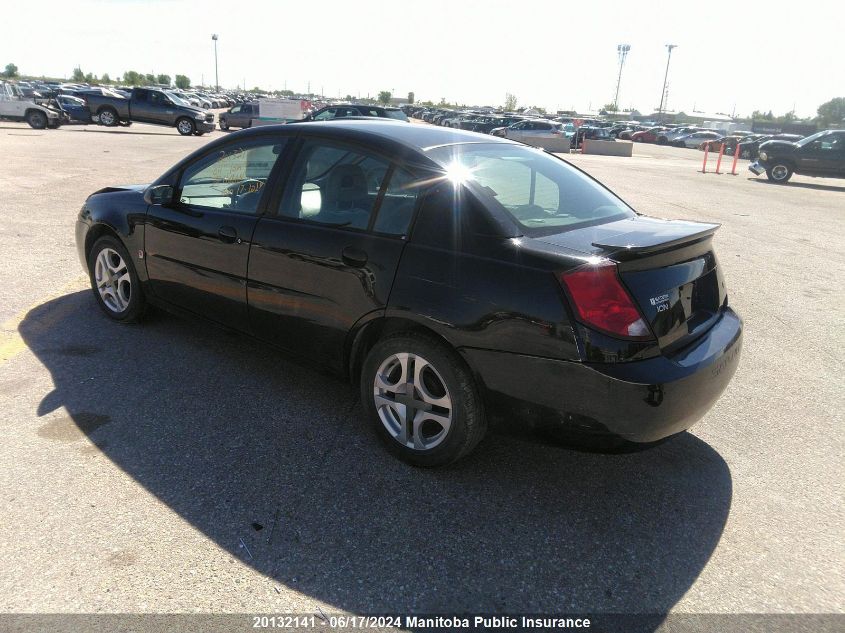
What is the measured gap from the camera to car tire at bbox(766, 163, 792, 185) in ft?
73.0

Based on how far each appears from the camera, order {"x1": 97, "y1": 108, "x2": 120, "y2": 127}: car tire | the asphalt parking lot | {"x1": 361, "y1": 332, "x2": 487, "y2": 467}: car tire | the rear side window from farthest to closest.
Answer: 1. {"x1": 97, "y1": 108, "x2": 120, "y2": 127}: car tire
2. the rear side window
3. {"x1": 361, "y1": 332, "x2": 487, "y2": 467}: car tire
4. the asphalt parking lot

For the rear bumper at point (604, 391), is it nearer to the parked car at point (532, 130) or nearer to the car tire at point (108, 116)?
the parked car at point (532, 130)

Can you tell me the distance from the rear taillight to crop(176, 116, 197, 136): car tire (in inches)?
1192

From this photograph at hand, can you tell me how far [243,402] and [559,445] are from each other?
6.41 feet

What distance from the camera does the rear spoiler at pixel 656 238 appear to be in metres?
2.75

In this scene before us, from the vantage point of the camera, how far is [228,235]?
386 centimetres

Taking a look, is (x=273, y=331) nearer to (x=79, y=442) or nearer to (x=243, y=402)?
(x=243, y=402)

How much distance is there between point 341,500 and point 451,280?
44.6 inches

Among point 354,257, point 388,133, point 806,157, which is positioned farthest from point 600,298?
point 806,157

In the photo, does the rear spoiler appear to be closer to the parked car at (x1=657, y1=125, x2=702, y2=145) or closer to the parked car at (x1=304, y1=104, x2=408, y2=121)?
the parked car at (x1=304, y1=104, x2=408, y2=121)

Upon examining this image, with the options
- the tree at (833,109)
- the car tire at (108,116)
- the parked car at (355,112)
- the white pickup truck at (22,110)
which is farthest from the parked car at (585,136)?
the tree at (833,109)

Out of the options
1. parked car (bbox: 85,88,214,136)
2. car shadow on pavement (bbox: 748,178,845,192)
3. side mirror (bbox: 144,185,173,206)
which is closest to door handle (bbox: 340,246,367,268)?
side mirror (bbox: 144,185,173,206)

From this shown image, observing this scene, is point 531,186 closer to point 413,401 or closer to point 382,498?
point 413,401

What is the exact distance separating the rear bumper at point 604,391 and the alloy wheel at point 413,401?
273 millimetres
